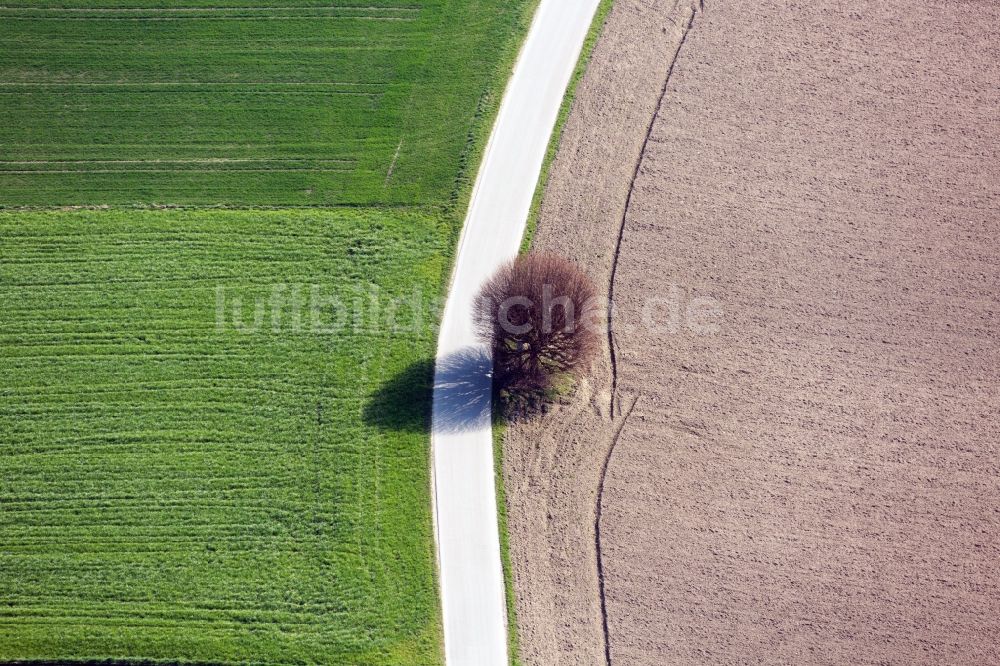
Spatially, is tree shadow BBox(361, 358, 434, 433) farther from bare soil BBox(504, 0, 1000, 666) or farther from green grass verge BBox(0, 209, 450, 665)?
bare soil BBox(504, 0, 1000, 666)

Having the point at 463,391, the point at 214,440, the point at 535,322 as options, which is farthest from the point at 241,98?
the point at 535,322

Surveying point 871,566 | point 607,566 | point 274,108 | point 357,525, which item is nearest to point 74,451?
point 357,525

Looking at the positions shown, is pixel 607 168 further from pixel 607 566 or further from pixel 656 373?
pixel 607 566

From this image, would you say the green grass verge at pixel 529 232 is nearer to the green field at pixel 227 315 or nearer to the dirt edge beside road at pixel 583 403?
the dirt edge beside road at pixel 583 403

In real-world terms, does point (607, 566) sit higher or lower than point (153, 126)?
lower

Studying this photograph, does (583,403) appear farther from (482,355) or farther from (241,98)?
(241,98)

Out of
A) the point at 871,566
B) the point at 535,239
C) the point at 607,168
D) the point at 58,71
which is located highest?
the point at 58,71

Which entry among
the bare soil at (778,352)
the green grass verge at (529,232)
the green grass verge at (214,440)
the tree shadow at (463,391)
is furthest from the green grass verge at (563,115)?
the tree shadow at (463,391)
